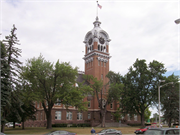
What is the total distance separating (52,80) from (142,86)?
27048 millimetres

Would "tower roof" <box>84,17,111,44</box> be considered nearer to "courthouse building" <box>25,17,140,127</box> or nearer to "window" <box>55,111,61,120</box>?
"courthouse building" <box>25,17,140,127</box>

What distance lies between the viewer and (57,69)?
3619cm

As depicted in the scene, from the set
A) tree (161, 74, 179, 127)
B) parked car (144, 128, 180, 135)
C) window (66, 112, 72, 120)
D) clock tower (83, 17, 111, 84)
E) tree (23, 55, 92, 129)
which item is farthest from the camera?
clock tower (83, 17, 111, 84)

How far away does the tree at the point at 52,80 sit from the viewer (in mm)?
35281

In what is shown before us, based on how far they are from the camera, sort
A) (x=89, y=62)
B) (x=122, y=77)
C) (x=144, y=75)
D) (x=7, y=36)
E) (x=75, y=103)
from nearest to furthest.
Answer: (x=7, y=36) → (x=75, y=103) → (x=144, y=75) → (x=122, y=77) → (x=89, y=62)

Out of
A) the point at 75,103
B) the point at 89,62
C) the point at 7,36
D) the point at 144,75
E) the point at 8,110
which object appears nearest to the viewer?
the point at 8,110

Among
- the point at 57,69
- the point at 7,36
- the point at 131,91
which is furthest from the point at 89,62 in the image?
the point at 7,36

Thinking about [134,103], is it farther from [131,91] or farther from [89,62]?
[89,62]

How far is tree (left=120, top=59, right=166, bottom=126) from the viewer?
51.2m

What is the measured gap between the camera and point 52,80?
36594mm

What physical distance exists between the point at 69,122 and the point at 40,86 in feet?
68.5

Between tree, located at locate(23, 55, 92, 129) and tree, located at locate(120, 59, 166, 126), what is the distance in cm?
1912

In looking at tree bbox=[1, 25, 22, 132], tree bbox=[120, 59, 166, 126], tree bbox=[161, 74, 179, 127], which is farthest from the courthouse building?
tree bbox=[1, 25, 22, 132]

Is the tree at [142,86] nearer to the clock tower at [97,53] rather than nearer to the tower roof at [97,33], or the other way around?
the clock tower at [97,53]
